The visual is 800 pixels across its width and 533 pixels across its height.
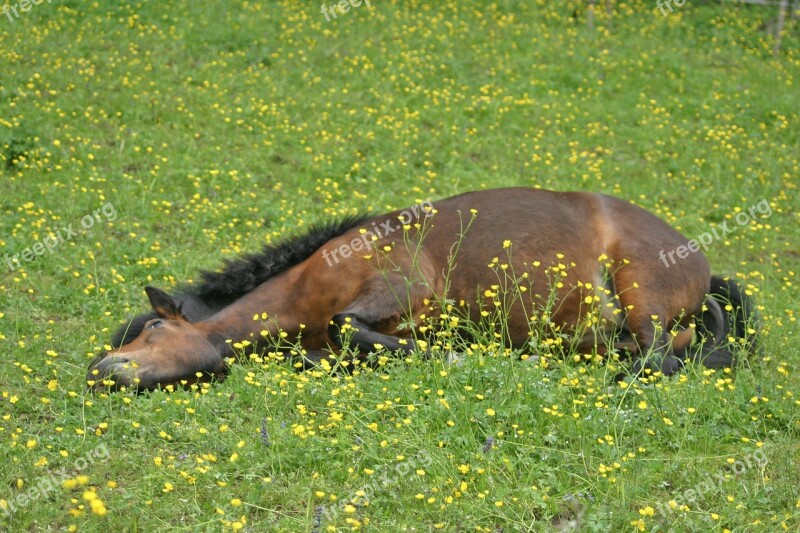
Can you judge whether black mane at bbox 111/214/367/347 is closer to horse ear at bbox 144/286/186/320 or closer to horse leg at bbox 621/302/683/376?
horse ear at bbox 144/286/186/320

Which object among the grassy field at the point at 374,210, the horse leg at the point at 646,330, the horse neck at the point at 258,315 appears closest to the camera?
the grassy field at the point at 374,210

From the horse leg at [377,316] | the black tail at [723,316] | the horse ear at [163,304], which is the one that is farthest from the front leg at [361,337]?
the black tail at [723,316]

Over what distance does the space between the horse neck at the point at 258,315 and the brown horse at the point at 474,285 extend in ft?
0.04

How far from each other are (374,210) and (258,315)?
3443 mm

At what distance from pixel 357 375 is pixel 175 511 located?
6.02 ft

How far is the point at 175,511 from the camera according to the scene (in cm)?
502

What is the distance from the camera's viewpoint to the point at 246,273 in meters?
7.86

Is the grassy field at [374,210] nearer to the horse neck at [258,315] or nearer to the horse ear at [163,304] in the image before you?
the horse ear at [163,304]

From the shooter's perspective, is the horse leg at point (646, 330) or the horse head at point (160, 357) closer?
the horse head at point (160, 357)

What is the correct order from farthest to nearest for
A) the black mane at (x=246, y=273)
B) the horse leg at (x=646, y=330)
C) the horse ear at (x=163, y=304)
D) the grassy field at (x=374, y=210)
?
the black mane at (x=246, y=273), the horse leg at (x=646, y=330), the horse ear at (x=163, y=304), the grassy field at (x=374, y=210)

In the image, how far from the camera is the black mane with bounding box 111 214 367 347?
770 cm

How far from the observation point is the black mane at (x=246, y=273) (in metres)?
7.70

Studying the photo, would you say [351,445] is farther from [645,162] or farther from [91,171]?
[645,162]

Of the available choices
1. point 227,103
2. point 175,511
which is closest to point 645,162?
point 227,103
